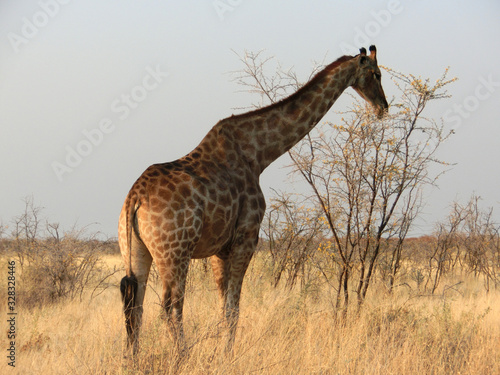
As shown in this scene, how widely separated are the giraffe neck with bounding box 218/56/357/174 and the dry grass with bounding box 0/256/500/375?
82.2 inches

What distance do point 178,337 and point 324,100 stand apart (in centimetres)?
368

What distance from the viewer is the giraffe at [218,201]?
5473 millimetres

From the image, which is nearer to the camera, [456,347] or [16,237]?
[456,347]

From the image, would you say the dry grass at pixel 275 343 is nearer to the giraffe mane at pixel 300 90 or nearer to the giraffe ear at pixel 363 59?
the giraffe mane at pixel 300 90

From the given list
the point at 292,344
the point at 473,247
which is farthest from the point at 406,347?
the point at 473,247

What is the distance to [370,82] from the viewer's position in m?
7.58

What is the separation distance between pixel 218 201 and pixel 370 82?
10.3 feet

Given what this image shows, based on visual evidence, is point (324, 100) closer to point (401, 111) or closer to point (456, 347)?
point (401, 111)

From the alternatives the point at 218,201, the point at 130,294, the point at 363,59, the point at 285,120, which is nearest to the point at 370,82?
the point at 363,59

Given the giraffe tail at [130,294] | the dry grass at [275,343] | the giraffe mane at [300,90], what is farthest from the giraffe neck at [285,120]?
the dry grass at [275,343]

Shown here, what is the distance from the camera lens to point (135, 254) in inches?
222

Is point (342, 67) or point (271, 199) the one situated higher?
point (342, 67)

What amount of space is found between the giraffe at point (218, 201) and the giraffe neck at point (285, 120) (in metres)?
→ 0.01

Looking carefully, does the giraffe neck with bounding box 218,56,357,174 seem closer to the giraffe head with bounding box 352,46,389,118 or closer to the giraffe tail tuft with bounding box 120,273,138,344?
the giraffe head with bounding box 352,46,389,118
